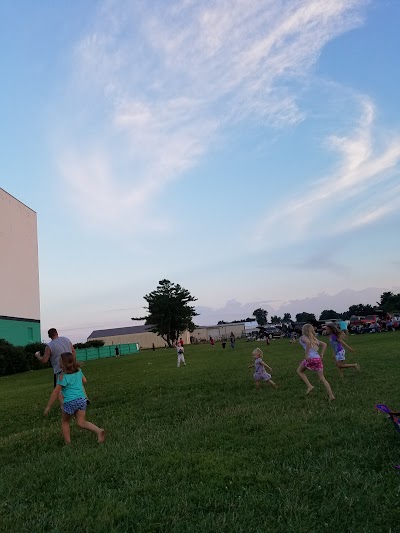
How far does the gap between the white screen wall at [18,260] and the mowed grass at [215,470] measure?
33.4 meters

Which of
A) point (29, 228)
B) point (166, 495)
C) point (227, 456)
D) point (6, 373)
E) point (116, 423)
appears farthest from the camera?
point (29, 228)

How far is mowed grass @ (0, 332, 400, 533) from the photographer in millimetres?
4152

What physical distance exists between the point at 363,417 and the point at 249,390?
471cm

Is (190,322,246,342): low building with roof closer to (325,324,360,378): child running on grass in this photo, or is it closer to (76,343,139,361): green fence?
(76,343,139,361): green fence

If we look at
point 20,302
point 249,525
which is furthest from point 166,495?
point 20,302

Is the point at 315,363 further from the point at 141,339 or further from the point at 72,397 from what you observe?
the point at 141,339

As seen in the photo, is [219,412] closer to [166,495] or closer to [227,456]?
[227,456]

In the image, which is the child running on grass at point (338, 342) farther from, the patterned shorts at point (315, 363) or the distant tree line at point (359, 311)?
the distant tree line at point (359, 311)

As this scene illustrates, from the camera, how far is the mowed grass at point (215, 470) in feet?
13.6

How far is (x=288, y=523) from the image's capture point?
3965mm

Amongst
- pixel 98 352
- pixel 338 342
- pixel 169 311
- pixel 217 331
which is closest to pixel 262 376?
pixel 338 342

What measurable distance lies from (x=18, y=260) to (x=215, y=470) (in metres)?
41.6

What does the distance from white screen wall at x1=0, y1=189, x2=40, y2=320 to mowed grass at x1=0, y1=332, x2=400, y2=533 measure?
33.4 m

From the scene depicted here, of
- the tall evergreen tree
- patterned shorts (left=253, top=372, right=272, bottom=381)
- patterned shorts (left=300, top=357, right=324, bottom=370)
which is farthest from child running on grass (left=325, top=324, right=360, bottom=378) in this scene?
the tall evergreen tree
